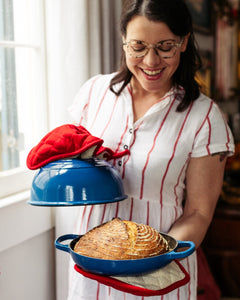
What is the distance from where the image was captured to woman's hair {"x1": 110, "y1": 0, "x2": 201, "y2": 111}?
1.34 meters

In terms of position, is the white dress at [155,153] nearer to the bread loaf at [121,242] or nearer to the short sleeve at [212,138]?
the short sleeve at [212,138]

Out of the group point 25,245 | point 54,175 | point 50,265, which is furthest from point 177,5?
point 50,265

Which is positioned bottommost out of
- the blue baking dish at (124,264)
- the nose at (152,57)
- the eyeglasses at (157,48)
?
the blue baking dish at (124,264)

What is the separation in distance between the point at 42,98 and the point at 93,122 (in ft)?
1.15

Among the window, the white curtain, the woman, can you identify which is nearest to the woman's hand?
the woman

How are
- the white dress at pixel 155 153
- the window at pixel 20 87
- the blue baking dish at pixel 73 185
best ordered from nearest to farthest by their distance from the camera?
the blue baking dish at pixel 73 185 → the white dress at pixel 155 153 → the window at pixel 20 87

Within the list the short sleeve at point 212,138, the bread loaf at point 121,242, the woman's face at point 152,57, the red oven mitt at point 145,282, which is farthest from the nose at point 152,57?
the red oven mitt at point 145,282

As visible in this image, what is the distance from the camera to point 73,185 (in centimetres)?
120

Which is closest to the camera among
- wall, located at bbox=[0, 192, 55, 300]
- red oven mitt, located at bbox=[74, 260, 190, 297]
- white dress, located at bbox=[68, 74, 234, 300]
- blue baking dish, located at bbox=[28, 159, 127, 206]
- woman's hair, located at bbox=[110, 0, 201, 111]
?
red oven mitt, located at bbox=[74, 260, 190, 297]

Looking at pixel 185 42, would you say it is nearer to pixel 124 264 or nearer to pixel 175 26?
pixel 175 26

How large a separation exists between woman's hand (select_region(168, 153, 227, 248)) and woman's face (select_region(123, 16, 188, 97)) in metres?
0.27

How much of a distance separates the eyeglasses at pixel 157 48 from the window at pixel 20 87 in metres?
0.54

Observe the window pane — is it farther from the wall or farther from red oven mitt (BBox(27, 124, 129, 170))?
red oven mitt (BBox(27, 124, 129, 170))

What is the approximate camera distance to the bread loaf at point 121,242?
3.67 feet
